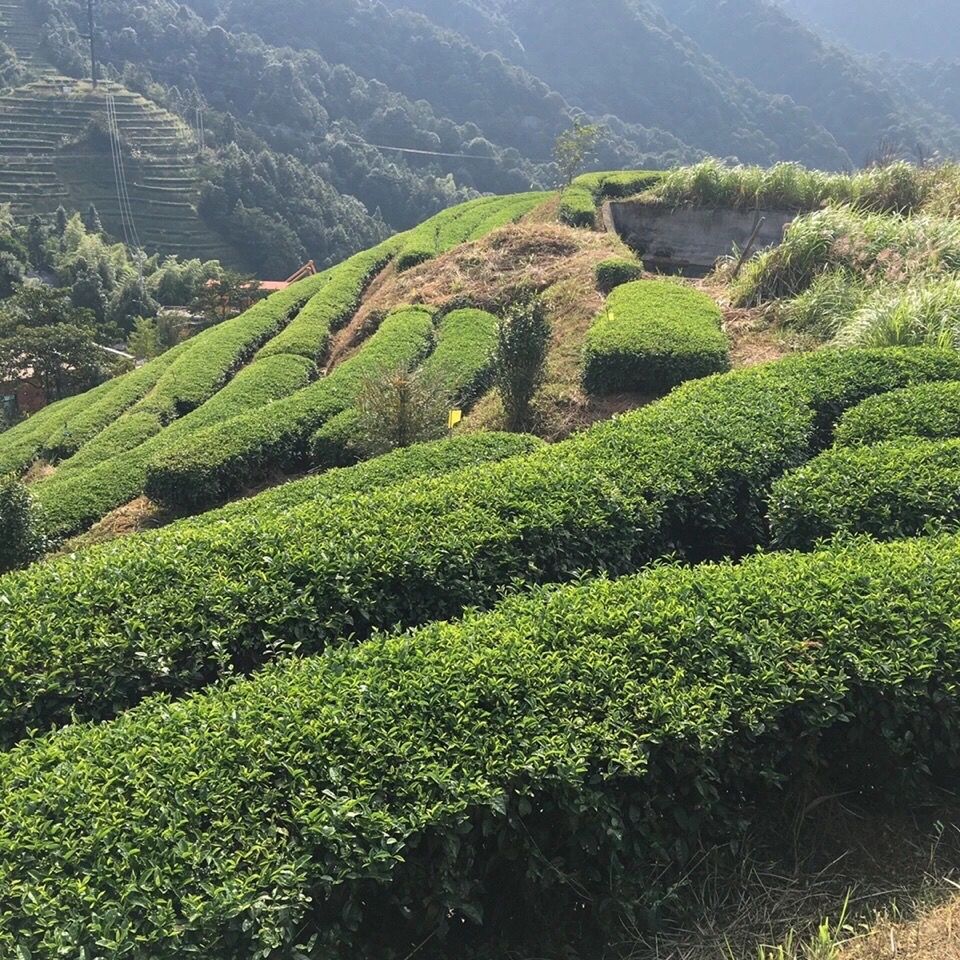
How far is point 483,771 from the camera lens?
9.93 ft

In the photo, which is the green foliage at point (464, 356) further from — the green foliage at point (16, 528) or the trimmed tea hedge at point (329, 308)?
the green foliage at point (16, 528)

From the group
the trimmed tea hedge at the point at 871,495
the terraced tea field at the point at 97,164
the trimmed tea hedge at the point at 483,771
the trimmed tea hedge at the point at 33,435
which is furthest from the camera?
the terraced tea field at the point at 97,164

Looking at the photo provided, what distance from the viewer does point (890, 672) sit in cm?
350

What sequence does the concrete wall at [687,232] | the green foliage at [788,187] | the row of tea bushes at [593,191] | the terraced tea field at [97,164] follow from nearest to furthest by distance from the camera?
the green foliage at [788,187] → the concrete wall at [687,232] → the row of tea bushes at [593,191] → the terraced tea field at [97,164]

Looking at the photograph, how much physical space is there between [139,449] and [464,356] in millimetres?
6561

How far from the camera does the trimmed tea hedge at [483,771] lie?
2605 mm

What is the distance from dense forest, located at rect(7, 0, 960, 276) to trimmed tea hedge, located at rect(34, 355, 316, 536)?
6308 centimetres

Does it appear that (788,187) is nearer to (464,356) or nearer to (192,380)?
(464,356)

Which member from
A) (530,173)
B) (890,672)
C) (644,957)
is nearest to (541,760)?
(644,957)

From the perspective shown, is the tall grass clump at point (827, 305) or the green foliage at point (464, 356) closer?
the tall grass clump at point (827, 305)

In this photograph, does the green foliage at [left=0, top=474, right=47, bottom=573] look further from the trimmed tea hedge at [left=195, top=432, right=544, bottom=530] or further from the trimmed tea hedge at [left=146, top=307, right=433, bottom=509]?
the trimmed tea hedge at [left=195, top=432, right=544, bottom=530]

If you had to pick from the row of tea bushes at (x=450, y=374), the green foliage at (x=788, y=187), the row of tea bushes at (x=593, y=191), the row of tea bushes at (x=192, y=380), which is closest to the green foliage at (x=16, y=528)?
the row of tea bushes at (x=192, y=380)

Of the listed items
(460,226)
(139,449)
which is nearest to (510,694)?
(139,449)

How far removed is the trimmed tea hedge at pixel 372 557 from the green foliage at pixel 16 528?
683 centimetres
